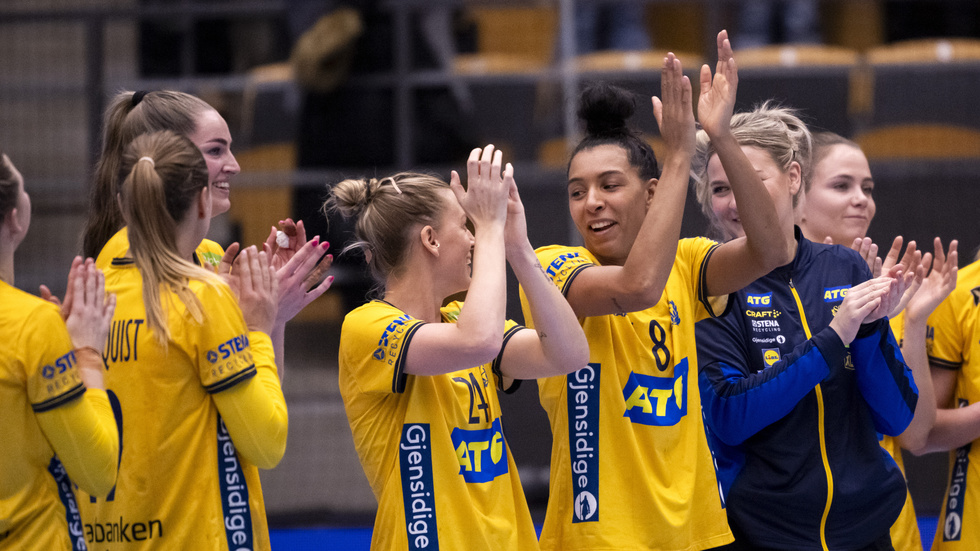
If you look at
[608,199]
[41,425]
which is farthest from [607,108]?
[41,425]

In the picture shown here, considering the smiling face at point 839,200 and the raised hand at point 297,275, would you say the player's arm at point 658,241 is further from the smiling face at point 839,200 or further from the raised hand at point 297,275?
the smiling face at point 839,200

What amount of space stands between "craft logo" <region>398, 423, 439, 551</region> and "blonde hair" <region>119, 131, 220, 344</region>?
53 centimetres

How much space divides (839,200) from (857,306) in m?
0.81

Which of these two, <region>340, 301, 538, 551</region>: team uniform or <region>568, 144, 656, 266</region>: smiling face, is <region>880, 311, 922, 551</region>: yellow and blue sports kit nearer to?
<region>568, 144, 656, 266</region>: smiling face

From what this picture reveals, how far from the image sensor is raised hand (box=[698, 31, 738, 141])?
2.32 m

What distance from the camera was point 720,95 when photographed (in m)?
2.34

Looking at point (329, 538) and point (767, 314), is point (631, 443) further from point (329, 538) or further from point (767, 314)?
point (329, 538)

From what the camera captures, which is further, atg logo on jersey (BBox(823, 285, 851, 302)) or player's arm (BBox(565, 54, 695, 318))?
atg logo on jersey (BBox(823, 285, 851, 302))

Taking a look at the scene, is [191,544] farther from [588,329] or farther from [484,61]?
[484,61]

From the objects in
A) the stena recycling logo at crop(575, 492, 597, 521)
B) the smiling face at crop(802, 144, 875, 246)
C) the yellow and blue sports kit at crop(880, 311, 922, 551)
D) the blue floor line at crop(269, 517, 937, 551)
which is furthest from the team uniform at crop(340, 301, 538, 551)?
the blue floor line at crop(269, 517, 937, 551)

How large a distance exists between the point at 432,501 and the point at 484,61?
157 inches

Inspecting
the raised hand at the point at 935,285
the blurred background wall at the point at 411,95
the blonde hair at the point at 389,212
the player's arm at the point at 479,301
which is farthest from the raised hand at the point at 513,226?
the blurred background wall at the point at 411,95

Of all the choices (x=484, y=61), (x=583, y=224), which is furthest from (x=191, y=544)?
(x=484, y=61)

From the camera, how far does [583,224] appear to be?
2.49 m
